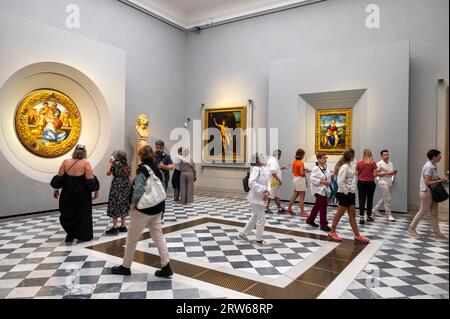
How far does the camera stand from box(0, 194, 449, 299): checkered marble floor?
12.4 ft

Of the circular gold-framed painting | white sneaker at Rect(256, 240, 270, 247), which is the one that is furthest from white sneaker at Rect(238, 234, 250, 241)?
the circular gold-framed painting

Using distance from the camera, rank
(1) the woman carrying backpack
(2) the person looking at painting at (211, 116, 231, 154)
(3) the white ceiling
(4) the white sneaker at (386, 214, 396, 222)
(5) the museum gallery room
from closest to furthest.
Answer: (1) the woman carrying backpack, (5) the museum gallery room, (4) the white sneaker at (386, 214, 396, 222), (3) the white ceiling, (2) the person looking at painting at (211, 116, 231, 154)

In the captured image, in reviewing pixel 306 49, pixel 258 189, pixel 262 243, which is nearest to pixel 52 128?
pixel 258 189

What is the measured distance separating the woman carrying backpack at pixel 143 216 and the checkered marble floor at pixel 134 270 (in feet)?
0.50

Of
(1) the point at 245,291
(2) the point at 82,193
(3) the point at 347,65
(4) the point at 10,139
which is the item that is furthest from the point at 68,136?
(3) the point at 347,65

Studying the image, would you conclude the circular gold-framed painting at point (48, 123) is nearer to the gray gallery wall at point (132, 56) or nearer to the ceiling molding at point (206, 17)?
the gray gallery wall at point (132, 56)

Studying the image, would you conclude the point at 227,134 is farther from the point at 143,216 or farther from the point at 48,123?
the point at 143,216

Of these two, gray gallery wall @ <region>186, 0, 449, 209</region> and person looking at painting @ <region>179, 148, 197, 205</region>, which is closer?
gray gallery wall @ <region>186, 0, 449, 209</region>

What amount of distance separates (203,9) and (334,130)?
7274mm

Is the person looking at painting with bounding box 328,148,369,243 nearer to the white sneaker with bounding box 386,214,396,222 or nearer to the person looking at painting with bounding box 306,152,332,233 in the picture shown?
the person looking at painting with bounding box 306,152,332,233

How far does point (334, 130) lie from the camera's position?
10.9 m

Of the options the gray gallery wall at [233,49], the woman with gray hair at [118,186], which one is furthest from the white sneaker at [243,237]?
the gray gallery wall at [233,49]

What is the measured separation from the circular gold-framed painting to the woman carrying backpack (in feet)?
19.6

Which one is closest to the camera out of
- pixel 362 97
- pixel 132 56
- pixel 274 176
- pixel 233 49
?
pixel 274 176
